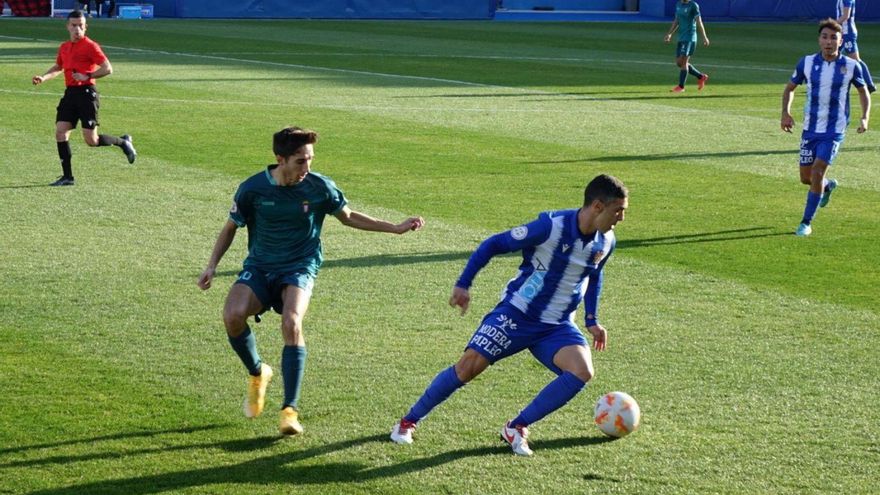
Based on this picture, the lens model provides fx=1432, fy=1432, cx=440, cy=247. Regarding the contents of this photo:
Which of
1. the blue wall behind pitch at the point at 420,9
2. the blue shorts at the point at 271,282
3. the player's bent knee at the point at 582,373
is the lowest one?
the blue wall behind pitch at the point at 420,9

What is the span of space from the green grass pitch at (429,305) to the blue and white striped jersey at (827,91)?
1.08 m

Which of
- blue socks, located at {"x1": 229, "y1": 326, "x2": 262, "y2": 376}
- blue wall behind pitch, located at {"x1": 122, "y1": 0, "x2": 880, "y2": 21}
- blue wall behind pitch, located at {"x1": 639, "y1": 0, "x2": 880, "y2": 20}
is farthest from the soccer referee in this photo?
blue wall behind pitch, located at {"x1": 639, "y1": 0, "x2": 880, "y2": 20}

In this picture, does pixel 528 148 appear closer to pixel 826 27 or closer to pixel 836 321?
pixel 826 27

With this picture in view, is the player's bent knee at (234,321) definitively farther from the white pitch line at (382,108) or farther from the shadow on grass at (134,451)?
the white pitch line at (382,108)

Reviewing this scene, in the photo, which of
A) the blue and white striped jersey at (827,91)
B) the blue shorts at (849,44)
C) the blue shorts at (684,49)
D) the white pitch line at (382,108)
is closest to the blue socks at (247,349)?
the blue and white striped jersey at (827,91)

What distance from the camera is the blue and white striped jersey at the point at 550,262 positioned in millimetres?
7691

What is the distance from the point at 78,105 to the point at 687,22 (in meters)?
15.9

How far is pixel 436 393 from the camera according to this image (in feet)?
25.9

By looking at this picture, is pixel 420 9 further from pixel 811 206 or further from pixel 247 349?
pixel 247 349

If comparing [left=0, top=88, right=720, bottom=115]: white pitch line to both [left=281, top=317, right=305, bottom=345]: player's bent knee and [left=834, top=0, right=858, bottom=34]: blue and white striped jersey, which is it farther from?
[left=281, top=317, right=305, bottom=345]: player's bent knee

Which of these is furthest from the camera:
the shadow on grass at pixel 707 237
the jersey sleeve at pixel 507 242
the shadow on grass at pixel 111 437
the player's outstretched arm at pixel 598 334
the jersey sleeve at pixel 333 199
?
the shadow on grass at pixel 707 237

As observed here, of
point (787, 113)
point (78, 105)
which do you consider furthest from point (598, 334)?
point (78, 105)

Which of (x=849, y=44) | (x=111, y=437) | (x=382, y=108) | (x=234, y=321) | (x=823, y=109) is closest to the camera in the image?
(x=111, y=437)

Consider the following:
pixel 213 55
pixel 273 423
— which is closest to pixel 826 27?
pixel 273 423
